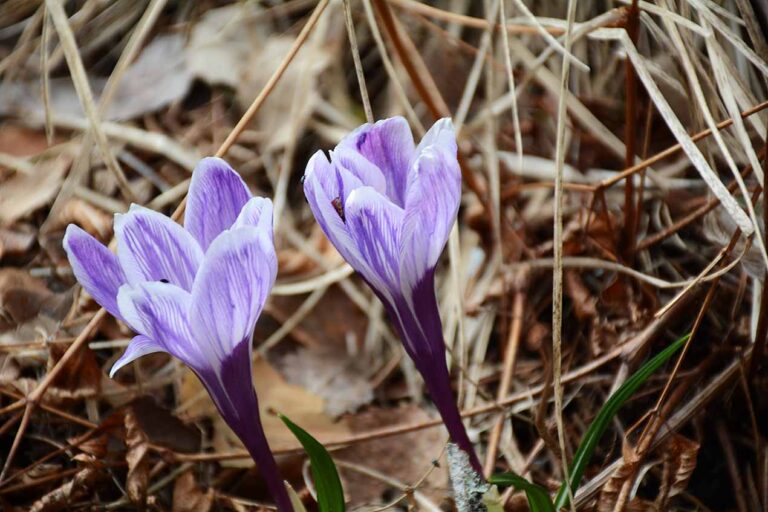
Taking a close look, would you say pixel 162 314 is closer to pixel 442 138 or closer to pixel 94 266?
pixel 94 266

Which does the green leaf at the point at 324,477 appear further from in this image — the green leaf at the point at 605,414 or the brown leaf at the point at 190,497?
the brown leaf at the point at 190,497

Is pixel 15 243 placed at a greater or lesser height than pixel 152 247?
lesser

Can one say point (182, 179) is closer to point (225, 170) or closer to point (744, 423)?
point (225, 170)

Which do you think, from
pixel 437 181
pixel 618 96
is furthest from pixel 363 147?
pixel 618 96

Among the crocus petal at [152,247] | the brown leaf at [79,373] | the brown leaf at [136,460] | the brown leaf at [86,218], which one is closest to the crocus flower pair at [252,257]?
the crocus petal at [152,247]

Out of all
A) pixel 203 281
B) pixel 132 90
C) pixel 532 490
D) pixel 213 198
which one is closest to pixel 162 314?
pixel 203 281
